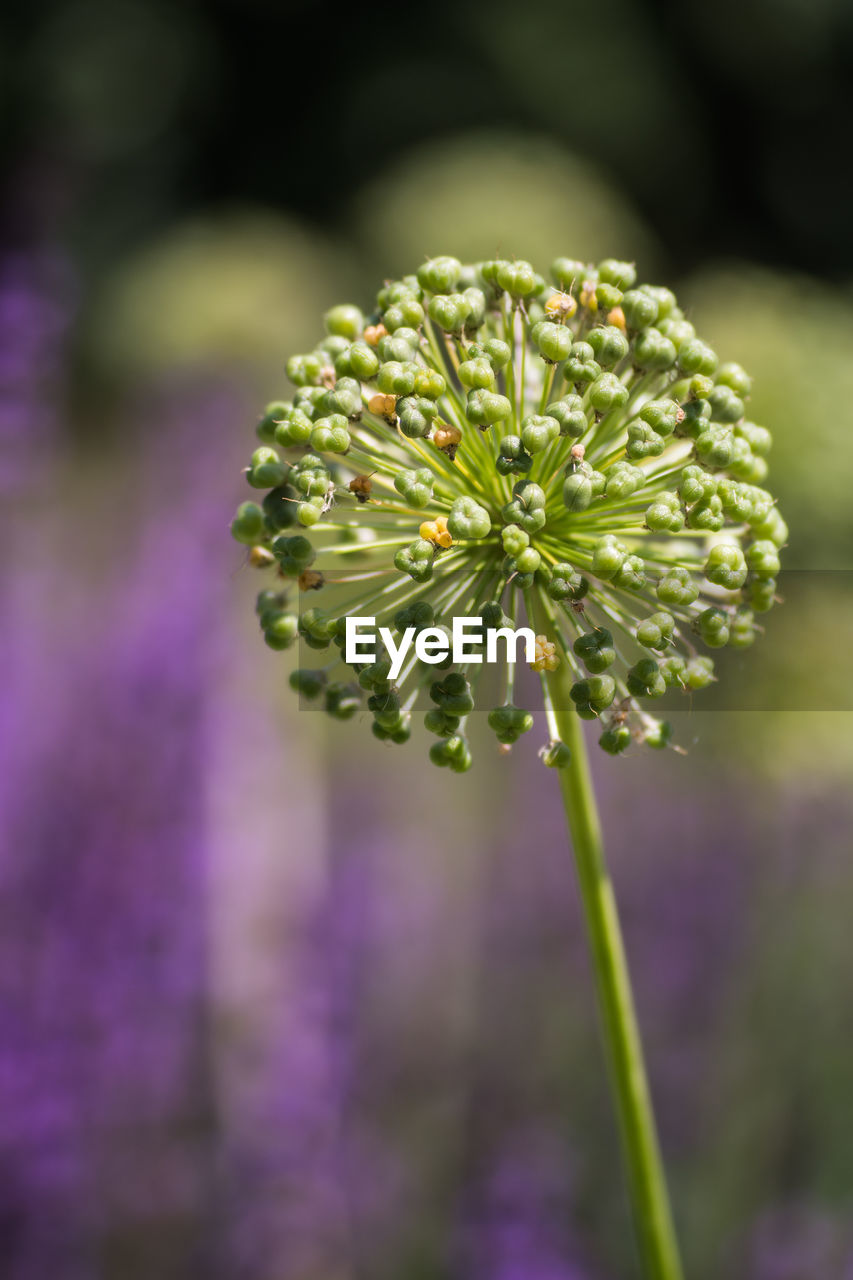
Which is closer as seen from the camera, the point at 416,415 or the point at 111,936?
the point at 416,415

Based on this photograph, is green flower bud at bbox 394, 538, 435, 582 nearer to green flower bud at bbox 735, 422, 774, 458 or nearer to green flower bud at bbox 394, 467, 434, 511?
green flower bud at bbox 394, 467, 434, 511

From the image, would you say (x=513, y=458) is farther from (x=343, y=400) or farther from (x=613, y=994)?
(x=613, y=994)

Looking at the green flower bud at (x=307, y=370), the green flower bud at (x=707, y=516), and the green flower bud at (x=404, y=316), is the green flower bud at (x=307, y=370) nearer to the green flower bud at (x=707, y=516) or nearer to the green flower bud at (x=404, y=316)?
the green flower bud at (x=404, y=316)

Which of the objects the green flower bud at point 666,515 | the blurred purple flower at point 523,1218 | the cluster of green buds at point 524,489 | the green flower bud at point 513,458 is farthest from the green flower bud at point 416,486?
the blurred purple flower at point 523,1218

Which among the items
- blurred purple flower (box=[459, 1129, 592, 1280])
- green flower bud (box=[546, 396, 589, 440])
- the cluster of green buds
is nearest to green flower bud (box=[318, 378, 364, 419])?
the cluster of green buds

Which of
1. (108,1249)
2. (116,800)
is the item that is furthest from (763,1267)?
(116,800)

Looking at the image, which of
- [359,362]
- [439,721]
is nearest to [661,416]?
[359,362]
